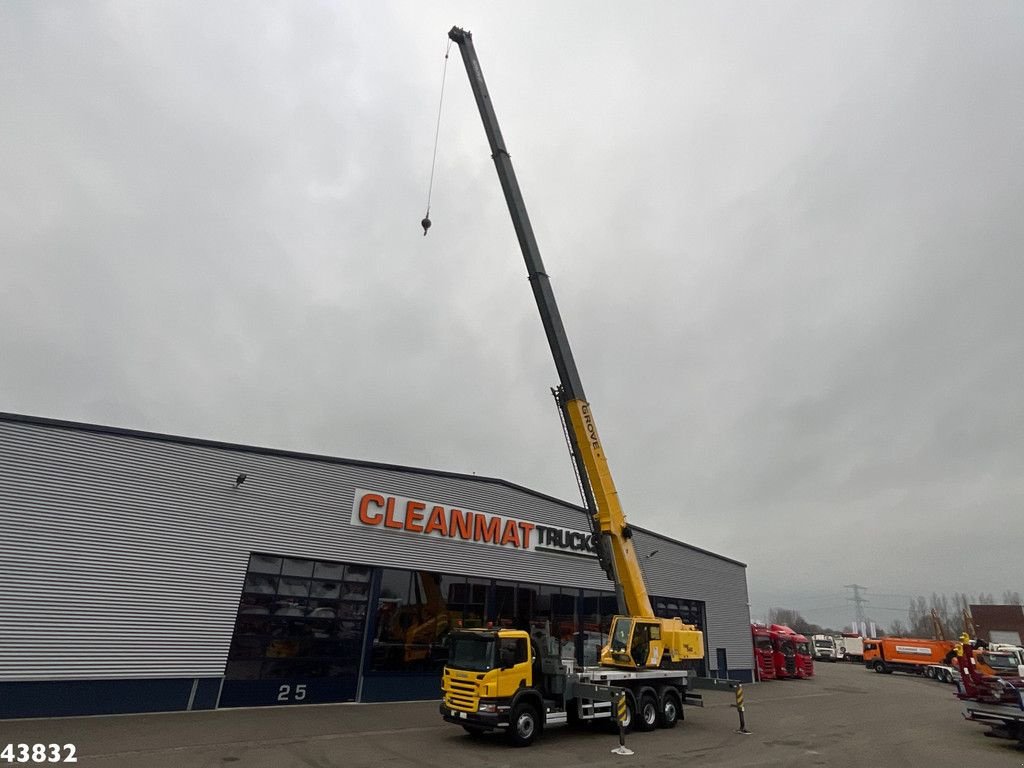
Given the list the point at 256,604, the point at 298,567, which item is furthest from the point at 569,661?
the point at 256,604

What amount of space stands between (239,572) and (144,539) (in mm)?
2695

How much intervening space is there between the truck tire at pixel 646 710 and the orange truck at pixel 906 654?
39.0 metres

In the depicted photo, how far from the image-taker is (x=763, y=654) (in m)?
34.6

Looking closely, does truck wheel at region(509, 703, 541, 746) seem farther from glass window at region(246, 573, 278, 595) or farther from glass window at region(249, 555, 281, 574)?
glass window at region(249, 555, 281, 574)

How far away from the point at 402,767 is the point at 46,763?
607 centimetres

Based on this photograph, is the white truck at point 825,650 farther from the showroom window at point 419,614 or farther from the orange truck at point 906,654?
the showroom window at point 419,614

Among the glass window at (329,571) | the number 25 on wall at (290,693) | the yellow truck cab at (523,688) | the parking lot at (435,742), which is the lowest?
the parking lot at (435,742)

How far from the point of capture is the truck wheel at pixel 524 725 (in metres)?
12.6

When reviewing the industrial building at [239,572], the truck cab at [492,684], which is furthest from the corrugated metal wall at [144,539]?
the truck cab at [492,684]

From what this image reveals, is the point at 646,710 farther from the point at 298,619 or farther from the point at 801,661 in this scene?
the point at 801,661

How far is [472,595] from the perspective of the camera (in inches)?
830

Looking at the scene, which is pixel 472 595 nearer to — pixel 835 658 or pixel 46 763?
pixel 46 763

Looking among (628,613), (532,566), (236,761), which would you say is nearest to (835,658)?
(532,566)

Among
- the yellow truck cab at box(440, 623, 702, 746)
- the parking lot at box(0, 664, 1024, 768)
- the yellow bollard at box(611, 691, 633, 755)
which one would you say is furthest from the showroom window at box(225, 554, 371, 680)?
the yellow bollard at box(611, 691, 633, 755)
